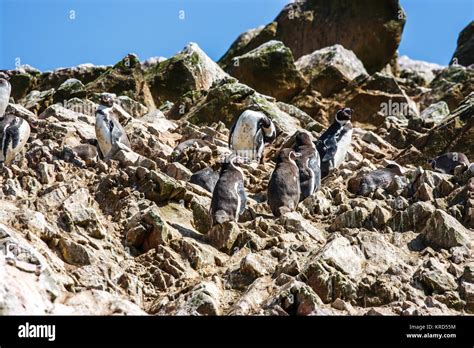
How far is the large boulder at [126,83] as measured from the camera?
28047mm

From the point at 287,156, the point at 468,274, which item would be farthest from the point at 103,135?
the point at 468,274

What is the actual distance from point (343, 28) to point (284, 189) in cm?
2126

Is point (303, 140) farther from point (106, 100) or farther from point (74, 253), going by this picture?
point (74, 253)

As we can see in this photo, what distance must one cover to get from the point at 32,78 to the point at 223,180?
655 inches

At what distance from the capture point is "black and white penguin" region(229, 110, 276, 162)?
21359 mm

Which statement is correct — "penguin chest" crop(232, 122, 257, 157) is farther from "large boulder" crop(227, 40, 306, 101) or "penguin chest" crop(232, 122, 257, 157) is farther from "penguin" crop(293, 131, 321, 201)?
"large boulder" crop(227, 40, 306, 101)

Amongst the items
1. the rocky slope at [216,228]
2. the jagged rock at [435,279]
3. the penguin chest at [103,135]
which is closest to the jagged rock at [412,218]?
the rocky slope at [216,228]

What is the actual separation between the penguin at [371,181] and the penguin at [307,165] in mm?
666

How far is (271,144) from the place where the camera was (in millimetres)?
22844

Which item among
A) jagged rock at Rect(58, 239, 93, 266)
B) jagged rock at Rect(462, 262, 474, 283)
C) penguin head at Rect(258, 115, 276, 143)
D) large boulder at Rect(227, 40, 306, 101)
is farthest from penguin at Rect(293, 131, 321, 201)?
large boulder at Rect(227, 40, 306, 101)

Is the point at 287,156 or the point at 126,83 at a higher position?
the point at 126,83

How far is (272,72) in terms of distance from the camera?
29391 millimetres

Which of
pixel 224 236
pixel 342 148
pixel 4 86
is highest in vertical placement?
pixel 4 86

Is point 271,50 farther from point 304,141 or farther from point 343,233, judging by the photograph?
point 343,233
